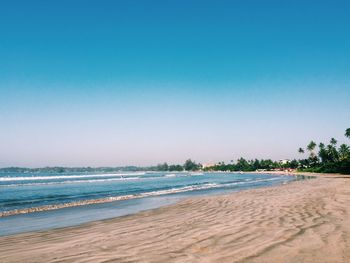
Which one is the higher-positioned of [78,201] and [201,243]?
[201,243]

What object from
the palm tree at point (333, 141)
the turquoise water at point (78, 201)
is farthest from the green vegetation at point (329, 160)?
the turquoise water at point (78, 201)

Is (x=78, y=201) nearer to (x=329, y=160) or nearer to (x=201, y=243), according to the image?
(x=201, y=243)

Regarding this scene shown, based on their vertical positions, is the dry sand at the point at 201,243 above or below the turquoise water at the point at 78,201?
above

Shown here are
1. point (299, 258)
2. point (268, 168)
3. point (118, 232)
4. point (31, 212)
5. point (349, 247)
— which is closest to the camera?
point (299, 258)

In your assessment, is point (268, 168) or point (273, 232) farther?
point (268, 168)

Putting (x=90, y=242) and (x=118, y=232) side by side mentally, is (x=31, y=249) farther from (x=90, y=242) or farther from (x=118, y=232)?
(x=118, y=232)

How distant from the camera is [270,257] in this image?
600 cm

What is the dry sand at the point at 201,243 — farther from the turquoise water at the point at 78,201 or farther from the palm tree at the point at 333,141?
the palm tree at the point at 333,141

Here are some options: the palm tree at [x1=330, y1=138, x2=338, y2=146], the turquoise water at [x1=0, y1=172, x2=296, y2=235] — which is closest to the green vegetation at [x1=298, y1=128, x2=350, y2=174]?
the palm tree at [x1=330, y1=138, x2=338, y2=146]

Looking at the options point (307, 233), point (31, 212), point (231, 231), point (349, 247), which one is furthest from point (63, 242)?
point (31, 212)

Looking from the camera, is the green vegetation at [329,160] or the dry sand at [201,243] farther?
the green vegetation at [329,160]

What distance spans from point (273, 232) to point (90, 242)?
15.9 feet

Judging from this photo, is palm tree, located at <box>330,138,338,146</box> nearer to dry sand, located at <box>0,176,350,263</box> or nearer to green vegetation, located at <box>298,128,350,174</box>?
green vegetation, located at <box>298,128,350,174</box>

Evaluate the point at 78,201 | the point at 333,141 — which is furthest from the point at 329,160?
the point at 78,201
